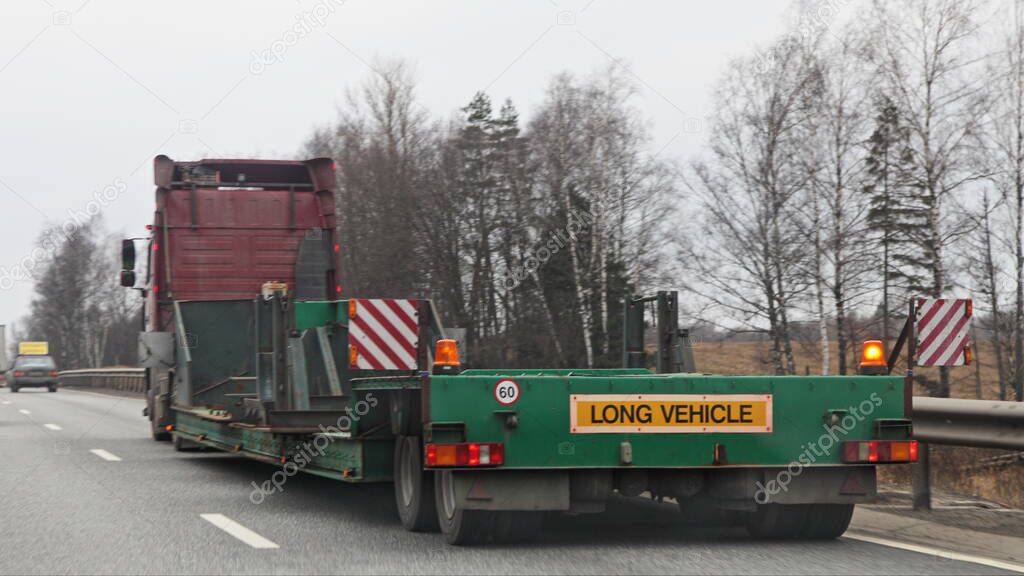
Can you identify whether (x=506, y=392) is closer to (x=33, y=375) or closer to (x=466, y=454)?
(x=466, y=454)

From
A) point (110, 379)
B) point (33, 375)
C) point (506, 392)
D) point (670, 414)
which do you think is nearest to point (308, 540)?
point (506, 392)

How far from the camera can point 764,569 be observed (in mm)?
6297

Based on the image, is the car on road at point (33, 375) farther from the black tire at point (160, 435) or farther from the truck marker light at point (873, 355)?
the truck marker light at point (873, 355)

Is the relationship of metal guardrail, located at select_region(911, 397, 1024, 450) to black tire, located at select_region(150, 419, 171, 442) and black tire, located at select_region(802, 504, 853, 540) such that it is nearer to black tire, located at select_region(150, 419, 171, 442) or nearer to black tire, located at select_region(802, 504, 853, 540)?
black tire, located at select_region(802, 504, 853, 540)

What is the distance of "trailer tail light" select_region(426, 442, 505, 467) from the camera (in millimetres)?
6703

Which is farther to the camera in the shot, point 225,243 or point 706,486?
point 225,243

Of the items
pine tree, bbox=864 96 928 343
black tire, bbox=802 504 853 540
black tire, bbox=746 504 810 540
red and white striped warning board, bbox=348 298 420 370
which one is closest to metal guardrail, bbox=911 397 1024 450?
black tire, bbox=802 504 853 540

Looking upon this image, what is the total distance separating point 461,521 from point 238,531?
5.70 feet

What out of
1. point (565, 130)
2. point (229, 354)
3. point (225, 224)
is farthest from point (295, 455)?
point (565, 130)

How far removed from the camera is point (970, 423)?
8.45 m

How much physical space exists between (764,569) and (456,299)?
37.4m

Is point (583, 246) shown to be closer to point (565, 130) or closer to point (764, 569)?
point (565, 130)

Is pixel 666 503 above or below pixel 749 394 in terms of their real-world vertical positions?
below

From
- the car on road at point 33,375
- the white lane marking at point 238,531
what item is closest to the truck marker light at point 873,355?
the white lane marking at point 238,531
